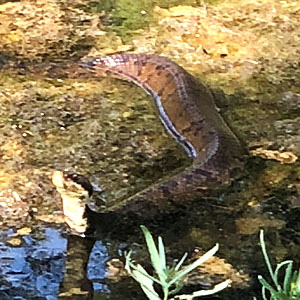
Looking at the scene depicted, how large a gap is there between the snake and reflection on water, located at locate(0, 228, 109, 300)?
278 millimetres

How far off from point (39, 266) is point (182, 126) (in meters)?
1.29

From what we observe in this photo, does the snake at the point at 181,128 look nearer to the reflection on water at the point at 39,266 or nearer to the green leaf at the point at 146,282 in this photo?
the reflection on water at the point at 39,266

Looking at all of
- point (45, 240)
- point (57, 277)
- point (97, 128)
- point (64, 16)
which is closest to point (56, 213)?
point (45, 240)

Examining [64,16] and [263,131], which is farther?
[64,16]

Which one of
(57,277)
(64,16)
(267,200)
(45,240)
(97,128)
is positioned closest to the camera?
(57,277)

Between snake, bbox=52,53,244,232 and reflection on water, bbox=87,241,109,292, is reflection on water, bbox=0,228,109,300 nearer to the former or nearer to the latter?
reflection on water, bbox=87,241,109,292

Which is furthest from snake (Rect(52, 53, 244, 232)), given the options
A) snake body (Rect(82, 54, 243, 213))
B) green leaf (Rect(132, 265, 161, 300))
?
green leaf (Rect(132, 265, 161, 300))

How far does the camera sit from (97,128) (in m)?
3.45

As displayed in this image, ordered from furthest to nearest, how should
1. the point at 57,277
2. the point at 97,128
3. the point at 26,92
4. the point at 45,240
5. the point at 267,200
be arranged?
the point at 26,92
the point at 97,128
the point at 267,200
the point at 45,240
the point at 57,277

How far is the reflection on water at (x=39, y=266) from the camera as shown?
7.71ft

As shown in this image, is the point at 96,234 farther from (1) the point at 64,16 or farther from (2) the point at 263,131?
(1) the point at 64,16

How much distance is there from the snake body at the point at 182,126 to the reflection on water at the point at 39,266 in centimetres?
29

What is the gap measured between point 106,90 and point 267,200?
1.28 meters

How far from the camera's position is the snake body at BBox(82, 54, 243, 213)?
2.90 m
